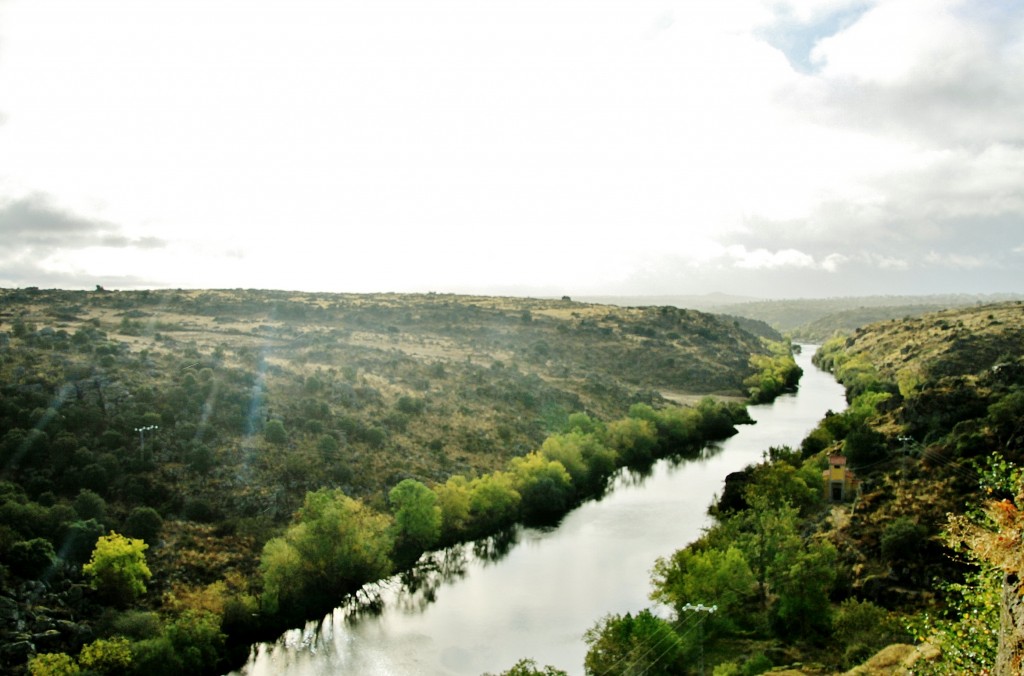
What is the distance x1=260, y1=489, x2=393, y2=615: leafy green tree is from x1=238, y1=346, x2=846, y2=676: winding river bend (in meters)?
1.62

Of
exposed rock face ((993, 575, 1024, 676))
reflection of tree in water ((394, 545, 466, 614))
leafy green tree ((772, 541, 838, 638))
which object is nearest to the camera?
exposed rock face ((993, 575, 1024, 676))

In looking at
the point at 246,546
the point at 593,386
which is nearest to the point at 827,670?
the point at 246,546

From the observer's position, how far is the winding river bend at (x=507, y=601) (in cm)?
3409

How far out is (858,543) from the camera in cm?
3978

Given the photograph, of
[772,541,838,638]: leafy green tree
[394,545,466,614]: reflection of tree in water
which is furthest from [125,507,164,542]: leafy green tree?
A: [772,541,838,638]: leafy green tree

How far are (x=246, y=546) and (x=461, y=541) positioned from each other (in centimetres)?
1520

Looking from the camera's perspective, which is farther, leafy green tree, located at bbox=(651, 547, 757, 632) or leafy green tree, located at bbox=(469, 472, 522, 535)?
leafy green tree, located at bbox=(469, 472, 522, 535)

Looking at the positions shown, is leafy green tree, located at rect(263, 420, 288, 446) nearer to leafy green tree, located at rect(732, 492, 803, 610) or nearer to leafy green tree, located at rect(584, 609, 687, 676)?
leafy green tree, located at rect(584, 609, 687, 676)

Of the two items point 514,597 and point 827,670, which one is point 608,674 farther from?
point 514,597

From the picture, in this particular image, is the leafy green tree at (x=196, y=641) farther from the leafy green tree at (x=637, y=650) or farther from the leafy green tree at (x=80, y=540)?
the leafy green tree at (x=637, y=650)

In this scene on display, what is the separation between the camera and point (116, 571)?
35.0 metres

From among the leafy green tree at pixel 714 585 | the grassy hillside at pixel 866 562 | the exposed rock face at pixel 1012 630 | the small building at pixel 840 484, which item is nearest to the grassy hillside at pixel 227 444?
the leafy green tree at pixel 714 585

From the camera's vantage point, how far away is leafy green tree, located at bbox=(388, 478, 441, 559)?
45781 millimetres

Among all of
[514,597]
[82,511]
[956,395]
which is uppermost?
[956,395]
